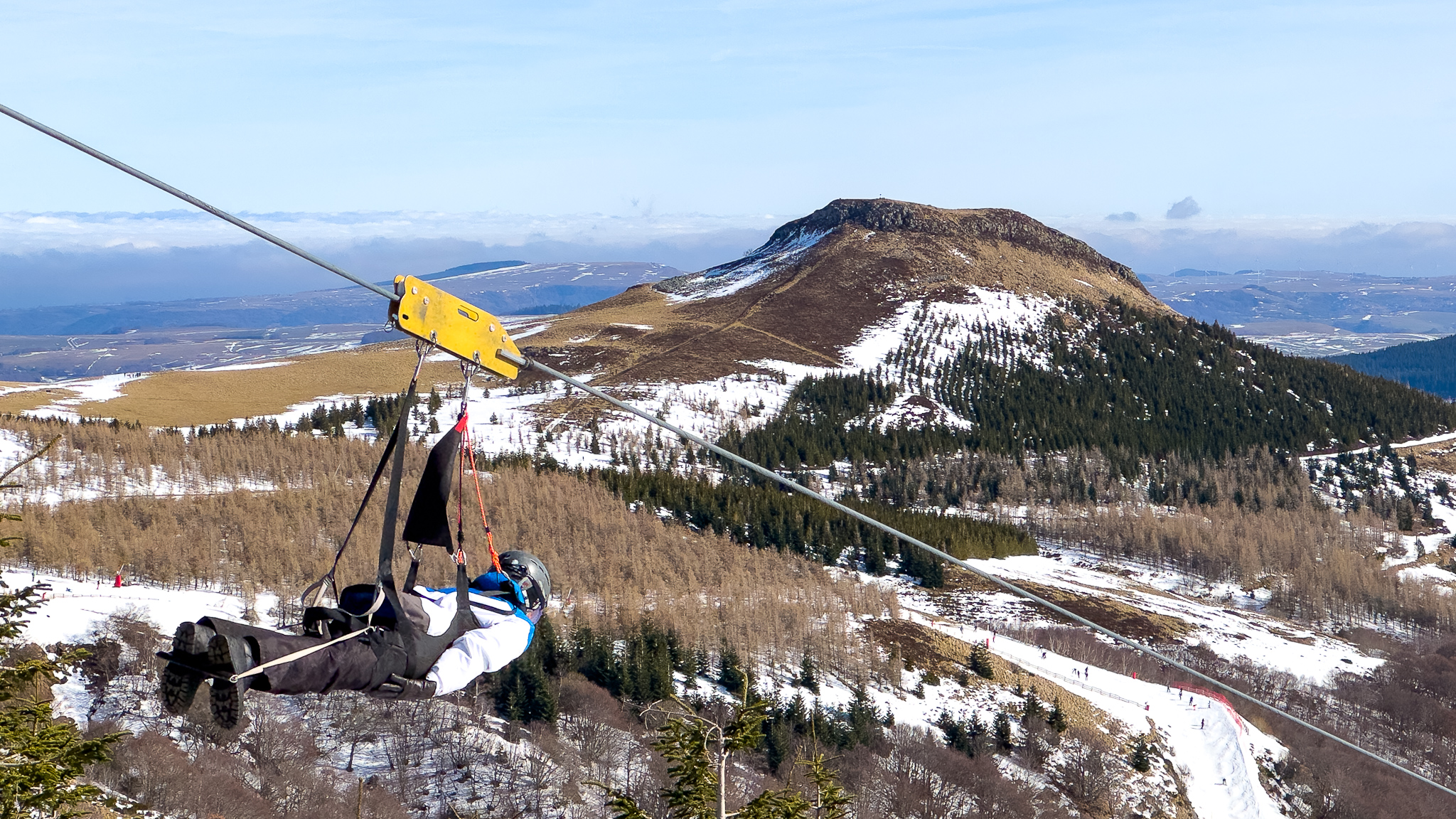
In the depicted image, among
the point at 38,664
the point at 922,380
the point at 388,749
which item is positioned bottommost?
the point at 388,749

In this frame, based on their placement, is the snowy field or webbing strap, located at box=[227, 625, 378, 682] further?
the snowy field

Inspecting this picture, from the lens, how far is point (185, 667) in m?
5.52

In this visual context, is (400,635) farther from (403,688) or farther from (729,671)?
(729,671)

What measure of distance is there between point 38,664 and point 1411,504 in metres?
110

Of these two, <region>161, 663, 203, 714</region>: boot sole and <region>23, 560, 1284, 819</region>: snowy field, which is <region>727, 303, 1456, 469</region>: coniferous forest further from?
<region>161, 663, 203, 714</region>: boot sole

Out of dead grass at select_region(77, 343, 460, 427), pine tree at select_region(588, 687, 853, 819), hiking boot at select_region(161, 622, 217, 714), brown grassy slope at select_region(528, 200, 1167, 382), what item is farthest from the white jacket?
brown grassy slope at select_region(528, 200, 1167, 382)

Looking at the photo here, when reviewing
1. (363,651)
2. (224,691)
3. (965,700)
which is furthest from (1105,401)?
(224,691)

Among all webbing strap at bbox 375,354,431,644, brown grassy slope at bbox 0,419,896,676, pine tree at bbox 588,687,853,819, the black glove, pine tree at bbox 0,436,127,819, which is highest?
webbing strap at bbox 375,354,431,644

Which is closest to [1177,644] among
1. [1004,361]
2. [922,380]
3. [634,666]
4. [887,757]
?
[887,757]

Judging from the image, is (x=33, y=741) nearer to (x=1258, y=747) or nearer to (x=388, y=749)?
(x=388, y=749)

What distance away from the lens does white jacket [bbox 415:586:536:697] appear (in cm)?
681

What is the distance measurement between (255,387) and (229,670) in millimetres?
98191

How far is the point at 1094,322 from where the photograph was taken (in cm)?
13538

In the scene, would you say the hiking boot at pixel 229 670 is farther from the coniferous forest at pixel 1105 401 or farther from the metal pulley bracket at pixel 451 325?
the coniferous forest at pixel 1105 401
